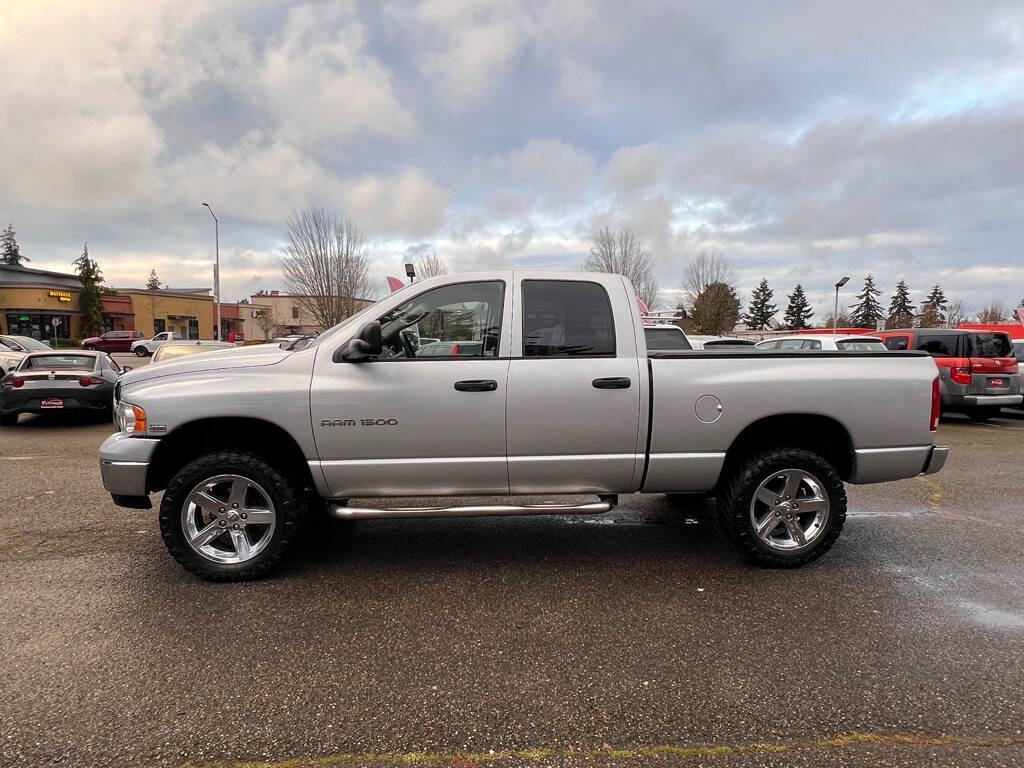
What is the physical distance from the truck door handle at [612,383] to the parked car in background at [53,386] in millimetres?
8399

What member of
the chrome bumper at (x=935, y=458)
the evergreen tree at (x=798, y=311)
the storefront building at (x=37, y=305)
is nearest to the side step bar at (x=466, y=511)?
the chrome bumper at (x=935, y=458)

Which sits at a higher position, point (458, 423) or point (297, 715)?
point (458, 423)

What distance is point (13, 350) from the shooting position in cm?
1453

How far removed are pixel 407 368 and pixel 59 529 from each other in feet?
11.0

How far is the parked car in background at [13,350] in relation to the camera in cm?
1298

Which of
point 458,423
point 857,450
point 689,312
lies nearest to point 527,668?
point 458,423

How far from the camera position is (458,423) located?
368cm

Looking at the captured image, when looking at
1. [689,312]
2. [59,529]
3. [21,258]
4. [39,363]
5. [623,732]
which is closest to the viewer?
[623,732]

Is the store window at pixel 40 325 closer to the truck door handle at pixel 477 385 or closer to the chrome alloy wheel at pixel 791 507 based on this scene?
the truck door handle at pixel 477 385

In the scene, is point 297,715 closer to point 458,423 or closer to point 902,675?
point 458,423

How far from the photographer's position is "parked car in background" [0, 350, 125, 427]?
9273mm

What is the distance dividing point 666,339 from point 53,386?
394 inches

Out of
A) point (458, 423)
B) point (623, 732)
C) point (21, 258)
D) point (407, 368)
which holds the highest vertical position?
point (21, 258)

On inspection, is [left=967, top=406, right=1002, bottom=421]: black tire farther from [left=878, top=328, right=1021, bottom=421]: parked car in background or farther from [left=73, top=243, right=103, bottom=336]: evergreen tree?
[left=73, top=243, right=103, bottom=336]: evergreen tree
